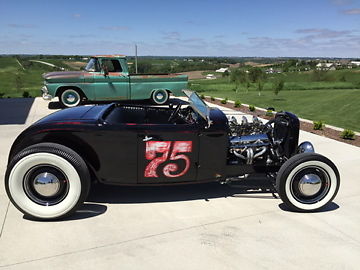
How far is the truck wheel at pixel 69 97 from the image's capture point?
1084cm

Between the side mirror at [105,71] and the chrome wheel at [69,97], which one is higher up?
the side mirror at [105,71]

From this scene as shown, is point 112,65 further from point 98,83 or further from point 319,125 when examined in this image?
point 319,125

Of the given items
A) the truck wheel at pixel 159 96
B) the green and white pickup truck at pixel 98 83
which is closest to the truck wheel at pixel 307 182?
the green and white pickup truck at pixel 98 83

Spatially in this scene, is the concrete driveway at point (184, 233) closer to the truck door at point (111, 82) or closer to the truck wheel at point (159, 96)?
the truck door at point (111, 82)

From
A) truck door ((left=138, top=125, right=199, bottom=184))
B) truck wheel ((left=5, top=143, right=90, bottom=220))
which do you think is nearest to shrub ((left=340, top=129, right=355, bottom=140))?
truck door ((left=138, top=125, right=199, bottom=184))

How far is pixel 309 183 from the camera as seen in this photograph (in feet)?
12.1

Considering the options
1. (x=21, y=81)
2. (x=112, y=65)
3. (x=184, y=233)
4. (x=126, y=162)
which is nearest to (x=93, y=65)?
(x=112, y=65)

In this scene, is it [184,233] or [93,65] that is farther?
[93,65]

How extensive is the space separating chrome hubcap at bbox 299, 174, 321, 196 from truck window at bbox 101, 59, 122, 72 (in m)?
8.66

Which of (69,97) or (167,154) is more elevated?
(69,97)

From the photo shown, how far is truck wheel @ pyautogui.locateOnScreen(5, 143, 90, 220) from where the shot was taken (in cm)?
329

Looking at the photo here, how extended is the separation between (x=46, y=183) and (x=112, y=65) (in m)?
8.30

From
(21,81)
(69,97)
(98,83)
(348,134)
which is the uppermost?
(98,83)

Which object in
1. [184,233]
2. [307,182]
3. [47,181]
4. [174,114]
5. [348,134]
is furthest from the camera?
[348,134]
